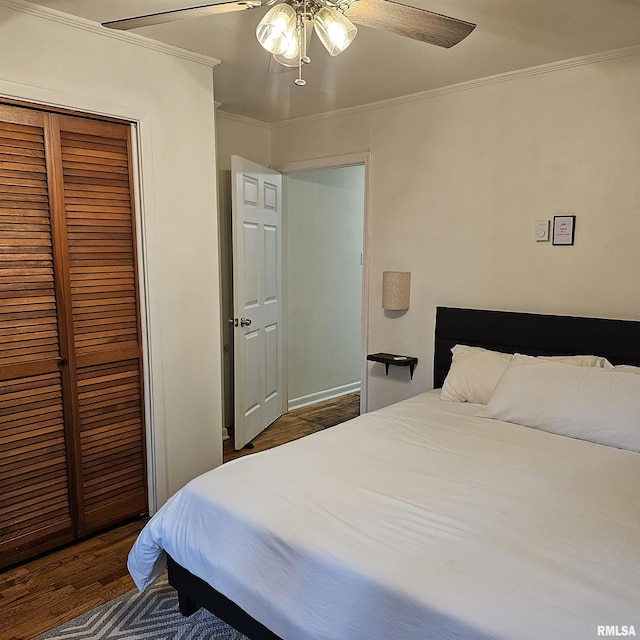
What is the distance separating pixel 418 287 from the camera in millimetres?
3602

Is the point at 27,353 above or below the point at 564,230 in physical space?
below

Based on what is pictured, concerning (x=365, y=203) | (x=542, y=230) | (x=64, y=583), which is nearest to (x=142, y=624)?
(x=64, y=583)

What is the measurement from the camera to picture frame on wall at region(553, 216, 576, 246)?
293 cm

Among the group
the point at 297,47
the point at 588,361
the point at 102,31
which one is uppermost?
the point at 102,31

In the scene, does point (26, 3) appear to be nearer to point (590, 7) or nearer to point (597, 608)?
point (590, 7)

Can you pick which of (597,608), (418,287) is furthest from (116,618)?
(418,287)

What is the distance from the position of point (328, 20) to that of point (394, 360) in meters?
2.31

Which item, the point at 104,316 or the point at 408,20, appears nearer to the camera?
the point at 408,20

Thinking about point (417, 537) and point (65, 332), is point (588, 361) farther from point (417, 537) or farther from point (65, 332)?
point (65, 332)

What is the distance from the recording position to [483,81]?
316 cm

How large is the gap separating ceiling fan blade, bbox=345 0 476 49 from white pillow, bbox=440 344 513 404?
68.0 inches

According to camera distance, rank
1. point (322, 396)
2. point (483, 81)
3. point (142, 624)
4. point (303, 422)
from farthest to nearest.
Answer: point (322, 396)
point (303, 422)
point (483, 81)
point (142, 624)

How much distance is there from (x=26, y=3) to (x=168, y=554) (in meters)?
2.27

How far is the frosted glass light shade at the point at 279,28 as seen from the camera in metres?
1.61
